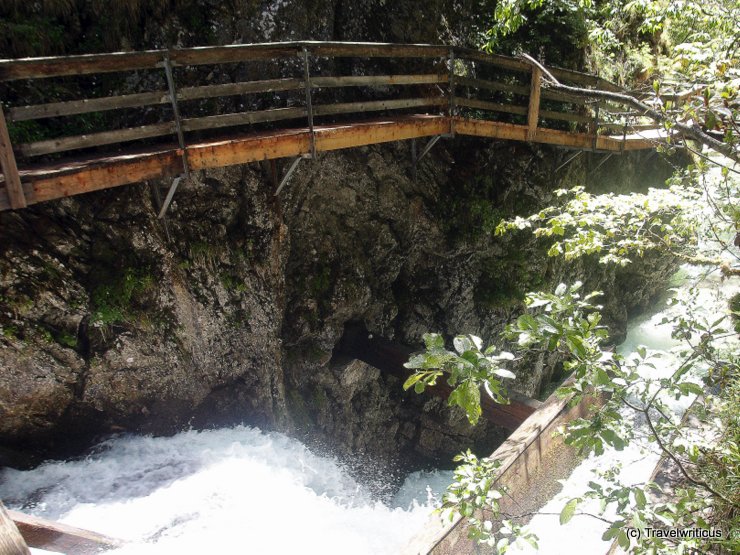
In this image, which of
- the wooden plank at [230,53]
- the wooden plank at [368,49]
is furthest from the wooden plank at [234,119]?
the wooden plank at [368,49]

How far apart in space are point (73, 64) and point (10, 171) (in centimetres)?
105

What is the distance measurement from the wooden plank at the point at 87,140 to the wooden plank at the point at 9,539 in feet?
12.3

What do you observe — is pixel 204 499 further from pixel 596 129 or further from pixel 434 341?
pixel 596 129

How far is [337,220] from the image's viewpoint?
25.0ft

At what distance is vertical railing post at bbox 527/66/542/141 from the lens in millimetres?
7000

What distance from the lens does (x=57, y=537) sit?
4.12m

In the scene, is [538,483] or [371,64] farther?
[371,64]

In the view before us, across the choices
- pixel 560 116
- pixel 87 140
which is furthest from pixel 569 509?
pixel 560 116

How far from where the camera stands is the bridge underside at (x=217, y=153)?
4.14 meters

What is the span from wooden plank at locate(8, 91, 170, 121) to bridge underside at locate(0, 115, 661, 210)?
0.44m

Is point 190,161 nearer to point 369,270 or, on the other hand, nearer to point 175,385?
point 175,385

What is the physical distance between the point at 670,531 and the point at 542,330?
50.4 inches

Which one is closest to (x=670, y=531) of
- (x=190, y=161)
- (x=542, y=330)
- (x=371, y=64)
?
(x=542, y=330)

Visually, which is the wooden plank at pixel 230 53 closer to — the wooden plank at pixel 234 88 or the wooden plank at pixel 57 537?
the wooden plank at pixel 234 88
